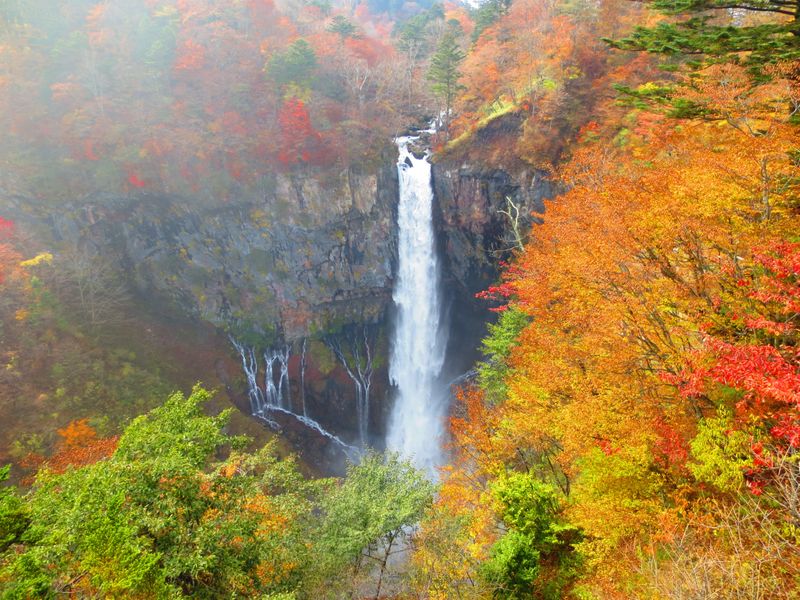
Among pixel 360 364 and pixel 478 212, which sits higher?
pixel 478 212

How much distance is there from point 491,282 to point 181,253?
21.6 meters

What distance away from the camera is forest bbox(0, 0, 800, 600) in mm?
6977

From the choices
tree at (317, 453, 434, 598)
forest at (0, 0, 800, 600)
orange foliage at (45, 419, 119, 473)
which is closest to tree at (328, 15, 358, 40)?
forest at (0, 0, 800, 600)

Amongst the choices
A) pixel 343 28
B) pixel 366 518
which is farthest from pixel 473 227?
pixel 343 28

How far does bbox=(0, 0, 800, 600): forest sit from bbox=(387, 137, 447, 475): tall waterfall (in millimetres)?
232

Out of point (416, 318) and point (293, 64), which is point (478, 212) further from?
point (293, 64)

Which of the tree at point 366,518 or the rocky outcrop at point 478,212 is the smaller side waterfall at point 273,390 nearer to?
the rocky outcrop at point 478,212

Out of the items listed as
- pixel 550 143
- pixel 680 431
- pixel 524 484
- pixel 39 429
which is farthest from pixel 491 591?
pixel 550 143

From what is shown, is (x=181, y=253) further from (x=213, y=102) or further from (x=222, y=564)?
(x=222, y=564)

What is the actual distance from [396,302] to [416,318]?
6.53 ft

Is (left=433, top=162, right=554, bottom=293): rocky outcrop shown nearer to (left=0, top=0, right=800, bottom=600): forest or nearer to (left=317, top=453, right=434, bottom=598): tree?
(left=0, top=0, right=800, bottom=600): forest

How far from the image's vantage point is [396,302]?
99.2 ft

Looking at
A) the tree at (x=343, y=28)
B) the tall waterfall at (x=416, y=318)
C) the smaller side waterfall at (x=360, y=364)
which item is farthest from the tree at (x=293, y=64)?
the smaller side waterfall at (x=360, y=364)

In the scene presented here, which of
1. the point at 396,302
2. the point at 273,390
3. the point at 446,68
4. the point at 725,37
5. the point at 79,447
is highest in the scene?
the point at 446,68
